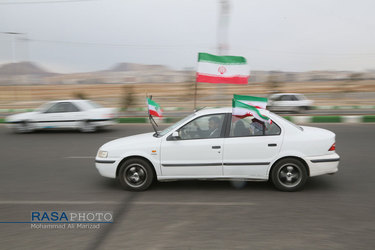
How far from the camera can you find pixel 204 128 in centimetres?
571

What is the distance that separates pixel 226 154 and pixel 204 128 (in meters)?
0.57

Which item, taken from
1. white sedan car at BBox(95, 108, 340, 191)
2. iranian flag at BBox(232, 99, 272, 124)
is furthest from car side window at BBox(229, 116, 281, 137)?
iranian flag at BBox(232, 99, 272, 124)

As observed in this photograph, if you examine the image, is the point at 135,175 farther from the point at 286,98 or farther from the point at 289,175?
the point at 286,98

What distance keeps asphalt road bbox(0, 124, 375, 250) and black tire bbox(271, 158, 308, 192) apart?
16 cm

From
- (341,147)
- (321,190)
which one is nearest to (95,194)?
(321,190)

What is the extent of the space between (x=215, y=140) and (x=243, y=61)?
2738mm

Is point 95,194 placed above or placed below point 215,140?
below

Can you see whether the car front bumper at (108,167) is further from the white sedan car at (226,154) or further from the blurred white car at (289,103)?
the blurred white car at (289,103)

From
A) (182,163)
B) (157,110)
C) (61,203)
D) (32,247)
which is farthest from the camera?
(157,110)

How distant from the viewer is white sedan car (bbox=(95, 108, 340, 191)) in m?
5.55

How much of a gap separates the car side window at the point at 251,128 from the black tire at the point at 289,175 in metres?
0.54

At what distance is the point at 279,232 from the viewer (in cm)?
405

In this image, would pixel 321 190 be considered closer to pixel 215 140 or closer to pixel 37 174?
pixel 215 140

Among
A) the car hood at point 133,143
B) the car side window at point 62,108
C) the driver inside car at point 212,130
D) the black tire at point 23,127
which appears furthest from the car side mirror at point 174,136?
the black tire at point 23,127
